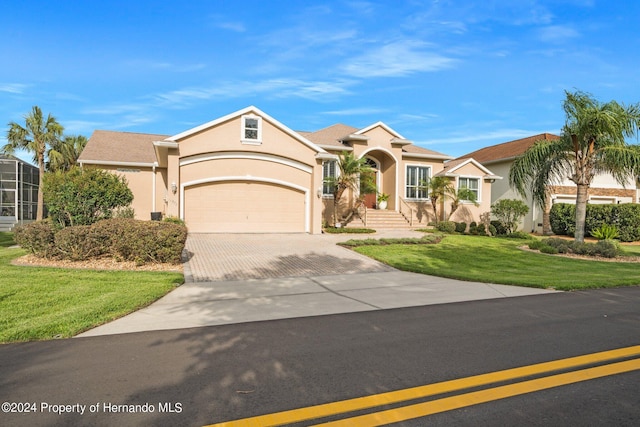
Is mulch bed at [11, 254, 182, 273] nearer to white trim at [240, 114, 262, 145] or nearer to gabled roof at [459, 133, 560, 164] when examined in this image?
white trim at [240, 114, 262, 145]

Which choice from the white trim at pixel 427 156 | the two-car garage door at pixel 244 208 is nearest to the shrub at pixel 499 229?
the white trim at pixel 427 156

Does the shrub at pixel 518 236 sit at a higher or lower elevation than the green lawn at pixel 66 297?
higher

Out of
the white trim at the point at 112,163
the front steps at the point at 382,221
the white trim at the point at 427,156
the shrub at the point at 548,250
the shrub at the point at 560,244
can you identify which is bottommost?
the shrub at the point at 548,250

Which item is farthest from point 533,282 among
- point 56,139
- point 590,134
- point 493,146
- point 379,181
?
point 56,139

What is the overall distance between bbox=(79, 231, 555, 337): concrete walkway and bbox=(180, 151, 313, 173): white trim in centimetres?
533

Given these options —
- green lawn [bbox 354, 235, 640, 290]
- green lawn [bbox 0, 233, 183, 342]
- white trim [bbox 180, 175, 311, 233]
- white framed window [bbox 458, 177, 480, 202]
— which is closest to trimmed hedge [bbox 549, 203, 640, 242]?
white framed window [bbox 458, 177, 480, 202]

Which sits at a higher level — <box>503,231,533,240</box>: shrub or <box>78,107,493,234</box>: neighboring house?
<box>78,107,493,234</box>: neighboring house

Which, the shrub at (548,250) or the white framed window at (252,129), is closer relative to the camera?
the shrub at (548,250)

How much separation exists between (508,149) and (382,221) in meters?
13.8

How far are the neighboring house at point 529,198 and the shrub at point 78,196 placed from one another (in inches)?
935

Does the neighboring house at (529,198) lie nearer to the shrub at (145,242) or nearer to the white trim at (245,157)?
the white trim at (245,157)

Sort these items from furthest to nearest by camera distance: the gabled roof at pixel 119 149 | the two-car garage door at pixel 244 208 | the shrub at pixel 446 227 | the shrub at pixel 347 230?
1. the shrub at pixel 446 227
2. the gabled roof at pixel 119 149
3. the shrub at pixel 347 230
4. the two-car garage door at pixel 244 208

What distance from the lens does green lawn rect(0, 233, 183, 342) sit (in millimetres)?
5766

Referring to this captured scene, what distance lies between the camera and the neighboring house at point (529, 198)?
27234mm
